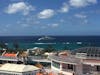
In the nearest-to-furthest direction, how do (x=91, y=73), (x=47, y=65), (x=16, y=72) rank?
(x=16, y=72) < (x=91, y=73) < (x=47, y=65)

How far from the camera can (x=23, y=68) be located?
5125cm

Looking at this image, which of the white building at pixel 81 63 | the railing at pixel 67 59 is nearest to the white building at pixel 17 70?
the railing at pixel 67 59

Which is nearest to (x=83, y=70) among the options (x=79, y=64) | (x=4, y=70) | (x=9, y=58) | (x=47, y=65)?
(x=79, y=64)

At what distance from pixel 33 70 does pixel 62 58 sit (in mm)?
8996

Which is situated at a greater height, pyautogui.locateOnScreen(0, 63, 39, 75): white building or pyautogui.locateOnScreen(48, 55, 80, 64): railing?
pyautogui.locateOnScreen(48, 55, 80, 64): railing

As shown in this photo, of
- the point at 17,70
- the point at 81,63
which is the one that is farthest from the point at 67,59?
the point at 17,70

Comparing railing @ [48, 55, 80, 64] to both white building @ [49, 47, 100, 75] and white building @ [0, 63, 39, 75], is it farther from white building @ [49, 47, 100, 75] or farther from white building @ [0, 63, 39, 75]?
white building @ [0, 63, 39, 75]

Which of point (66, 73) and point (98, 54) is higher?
point (98, 54)

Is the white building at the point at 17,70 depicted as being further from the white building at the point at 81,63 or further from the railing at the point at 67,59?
the white building at the point at 81,63

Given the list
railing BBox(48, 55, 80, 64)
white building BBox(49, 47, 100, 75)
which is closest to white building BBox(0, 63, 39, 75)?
railing BBox(48, 55, 80, 64)

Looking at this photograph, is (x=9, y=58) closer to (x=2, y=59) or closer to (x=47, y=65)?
(x=2, y=59)

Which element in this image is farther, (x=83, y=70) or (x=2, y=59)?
(x=2, y=59)

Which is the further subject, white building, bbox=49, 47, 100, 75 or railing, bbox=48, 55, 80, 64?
railing, bbox=48, 55, 80, 64

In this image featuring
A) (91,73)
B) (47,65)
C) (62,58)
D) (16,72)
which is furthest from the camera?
(47,65)
